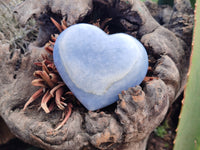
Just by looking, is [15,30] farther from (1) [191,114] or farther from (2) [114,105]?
(1) [191,114]

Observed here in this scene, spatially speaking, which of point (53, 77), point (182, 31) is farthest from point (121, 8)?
point (53, 77)

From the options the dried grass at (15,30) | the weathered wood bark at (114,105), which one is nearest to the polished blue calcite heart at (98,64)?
the weathered wood bark at (114,105)

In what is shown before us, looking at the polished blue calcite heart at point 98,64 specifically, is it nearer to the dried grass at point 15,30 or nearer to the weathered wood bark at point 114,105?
the weathered wood bark at point 114,105

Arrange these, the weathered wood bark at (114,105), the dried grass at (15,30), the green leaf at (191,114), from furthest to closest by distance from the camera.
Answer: the dried grass at (15,30) < the weathered wood bark at (114,105) < the green leaf at (191,114)

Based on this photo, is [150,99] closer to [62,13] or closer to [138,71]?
[138,71]

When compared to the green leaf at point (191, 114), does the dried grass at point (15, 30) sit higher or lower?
higher

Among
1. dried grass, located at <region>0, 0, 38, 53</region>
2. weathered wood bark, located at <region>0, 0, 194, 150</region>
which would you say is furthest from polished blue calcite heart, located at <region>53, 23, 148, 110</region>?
dried grass, located at <region>0, 0, 38, 53</region>

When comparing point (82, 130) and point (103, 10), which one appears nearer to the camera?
point (82, 130)

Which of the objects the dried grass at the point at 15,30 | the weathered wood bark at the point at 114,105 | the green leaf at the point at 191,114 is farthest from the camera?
the dried grass at the point at 15,30
